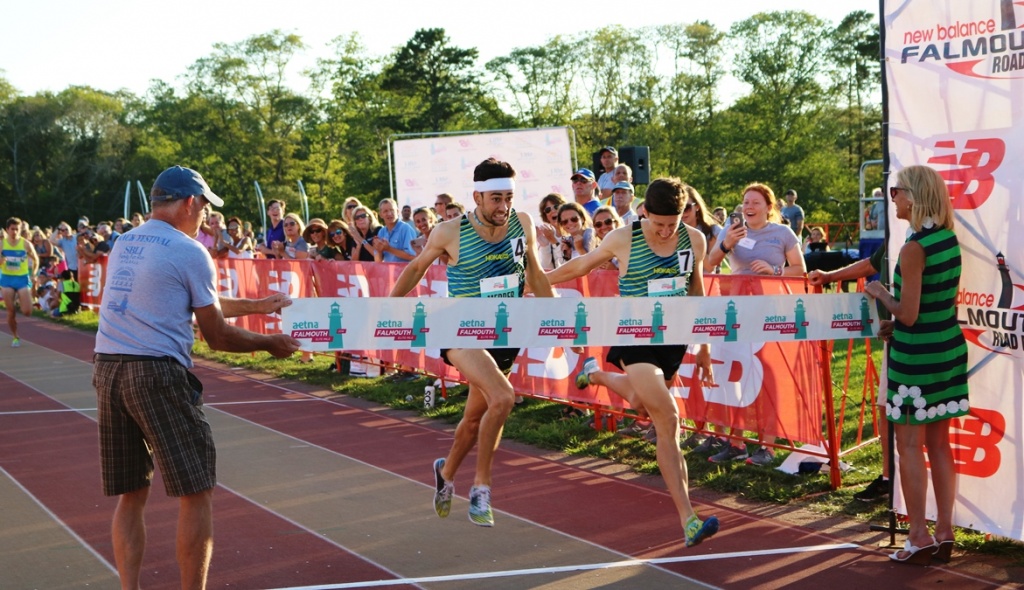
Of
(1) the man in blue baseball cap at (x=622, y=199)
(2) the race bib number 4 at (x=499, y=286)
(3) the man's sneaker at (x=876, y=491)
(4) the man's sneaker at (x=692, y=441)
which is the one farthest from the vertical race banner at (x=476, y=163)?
(2) the race bib number 4 at (x=499, y=286)

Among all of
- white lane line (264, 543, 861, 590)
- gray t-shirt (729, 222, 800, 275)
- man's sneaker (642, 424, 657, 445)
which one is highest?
gray t-shirt (729, 222, 800, 275)

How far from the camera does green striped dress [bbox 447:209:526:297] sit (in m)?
6.76

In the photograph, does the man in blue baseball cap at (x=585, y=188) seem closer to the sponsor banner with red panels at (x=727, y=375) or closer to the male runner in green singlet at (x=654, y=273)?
the sponsor banner with red panels at (x=727, y=375)

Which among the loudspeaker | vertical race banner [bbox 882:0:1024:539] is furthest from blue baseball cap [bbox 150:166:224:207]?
the loudspeaker

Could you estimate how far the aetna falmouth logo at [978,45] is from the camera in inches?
226

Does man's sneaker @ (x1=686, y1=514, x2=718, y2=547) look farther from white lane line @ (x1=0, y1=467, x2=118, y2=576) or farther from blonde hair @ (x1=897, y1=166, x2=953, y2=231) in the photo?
white lane line @ (x1=0, y1=467, x2=118, y2=576)

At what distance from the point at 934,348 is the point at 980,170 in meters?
1.01

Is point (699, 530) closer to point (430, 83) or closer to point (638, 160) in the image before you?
point (638, 160)

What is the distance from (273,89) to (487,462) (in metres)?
66.3

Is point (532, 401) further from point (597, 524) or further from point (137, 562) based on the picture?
point (137, 562)

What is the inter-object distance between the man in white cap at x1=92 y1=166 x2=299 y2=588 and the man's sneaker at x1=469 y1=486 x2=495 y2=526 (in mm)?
1928

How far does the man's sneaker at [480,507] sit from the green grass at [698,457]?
2.14 m

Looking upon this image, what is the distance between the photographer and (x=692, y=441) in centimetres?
920

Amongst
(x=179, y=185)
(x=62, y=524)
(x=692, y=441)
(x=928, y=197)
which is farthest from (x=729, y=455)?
(x=179, y=185)
